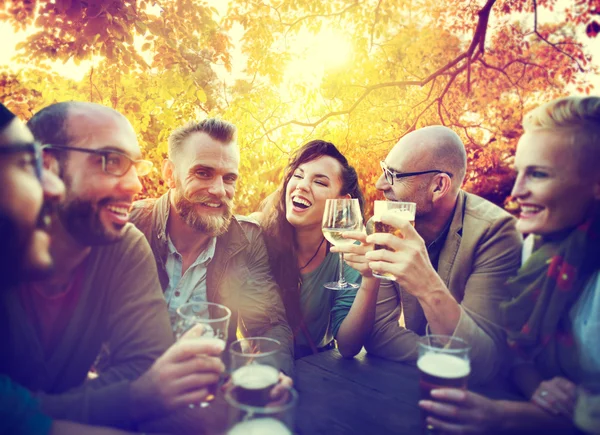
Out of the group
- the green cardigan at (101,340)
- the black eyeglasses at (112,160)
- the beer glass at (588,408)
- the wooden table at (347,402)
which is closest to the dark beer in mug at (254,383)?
the wooden table at (347,402)

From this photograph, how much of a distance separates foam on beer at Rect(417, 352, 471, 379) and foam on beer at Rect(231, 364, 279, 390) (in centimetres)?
55

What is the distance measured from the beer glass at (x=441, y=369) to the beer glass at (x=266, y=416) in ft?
1.70

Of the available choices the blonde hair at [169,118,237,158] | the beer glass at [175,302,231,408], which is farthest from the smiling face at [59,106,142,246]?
A: the blonde hair at [169,118,237,158]

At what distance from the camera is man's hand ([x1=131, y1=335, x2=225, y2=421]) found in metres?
1.43

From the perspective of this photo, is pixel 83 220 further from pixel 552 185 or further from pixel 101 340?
pixel 552 185

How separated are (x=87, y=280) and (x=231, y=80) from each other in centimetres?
222

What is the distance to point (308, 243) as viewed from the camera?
330 cm

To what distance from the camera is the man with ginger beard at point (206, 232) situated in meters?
2.36

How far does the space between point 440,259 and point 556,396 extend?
2.67ft

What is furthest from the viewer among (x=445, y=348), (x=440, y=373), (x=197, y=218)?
(x=197, y=218)

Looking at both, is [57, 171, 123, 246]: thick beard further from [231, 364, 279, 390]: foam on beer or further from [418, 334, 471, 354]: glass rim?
[418, 334, 471, 354]: glass rim

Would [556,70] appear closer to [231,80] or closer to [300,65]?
[300,65]

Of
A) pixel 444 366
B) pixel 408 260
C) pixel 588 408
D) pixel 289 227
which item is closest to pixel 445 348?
pixel 444 366

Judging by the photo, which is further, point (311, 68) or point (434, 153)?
point (311, 68)
